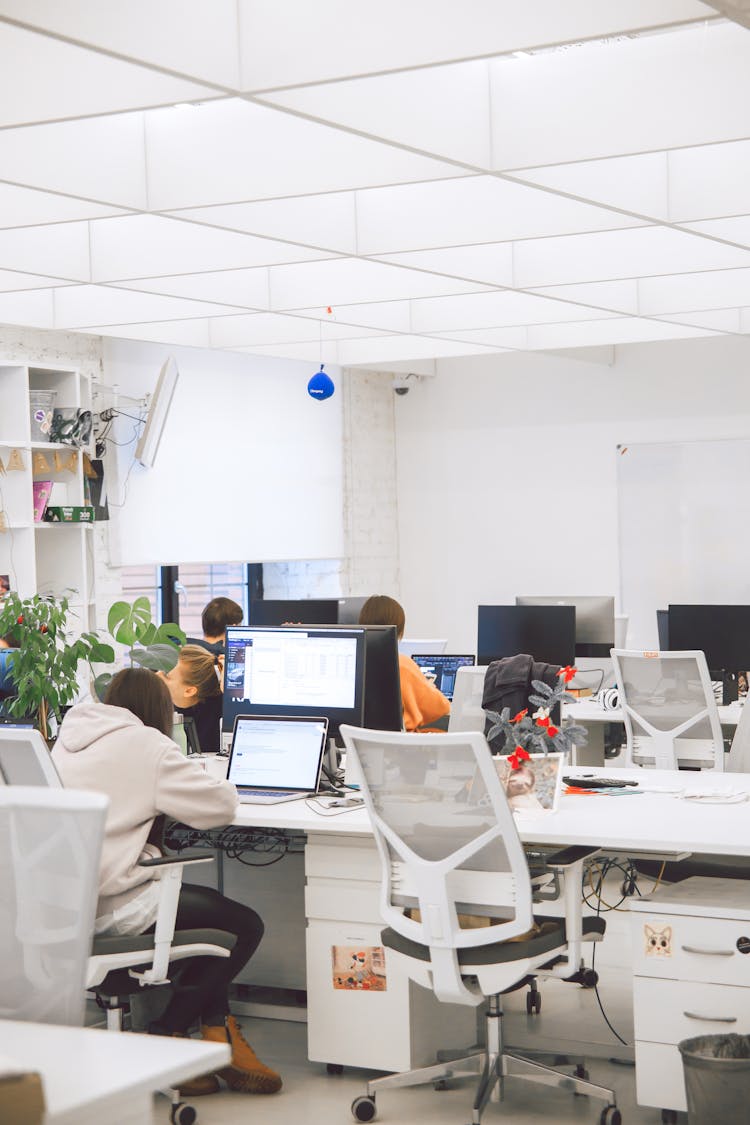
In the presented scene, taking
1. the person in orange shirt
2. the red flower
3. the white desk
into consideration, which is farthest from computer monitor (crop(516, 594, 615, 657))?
the white desk

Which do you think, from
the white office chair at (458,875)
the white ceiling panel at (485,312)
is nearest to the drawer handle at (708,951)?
the white office chair at (458,875)

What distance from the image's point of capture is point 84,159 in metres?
4.59

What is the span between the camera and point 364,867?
422cm

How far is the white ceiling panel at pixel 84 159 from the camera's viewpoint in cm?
444

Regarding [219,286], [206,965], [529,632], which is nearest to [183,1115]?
[206,965]

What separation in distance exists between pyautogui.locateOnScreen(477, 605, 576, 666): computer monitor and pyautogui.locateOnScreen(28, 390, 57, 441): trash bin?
2580 millimetres

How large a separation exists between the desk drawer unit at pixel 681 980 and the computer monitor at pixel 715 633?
3.85 meters

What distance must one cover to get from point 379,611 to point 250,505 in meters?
4.57

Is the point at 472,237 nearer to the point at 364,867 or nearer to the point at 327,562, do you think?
the point at 364,867

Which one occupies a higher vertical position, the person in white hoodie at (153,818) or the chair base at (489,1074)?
the person in white hoodie at (153,818)

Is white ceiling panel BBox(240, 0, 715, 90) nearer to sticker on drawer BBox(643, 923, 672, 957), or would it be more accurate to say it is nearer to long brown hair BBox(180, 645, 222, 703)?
sticker on drawer BBox(643, 923, 672, 957)

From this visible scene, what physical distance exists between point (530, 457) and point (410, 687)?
568 centimetres

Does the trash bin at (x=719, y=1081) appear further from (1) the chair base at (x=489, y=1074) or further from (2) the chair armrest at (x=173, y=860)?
(2) the chair armrest at (x=173, y=860)

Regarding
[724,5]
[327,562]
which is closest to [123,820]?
[724,5]
